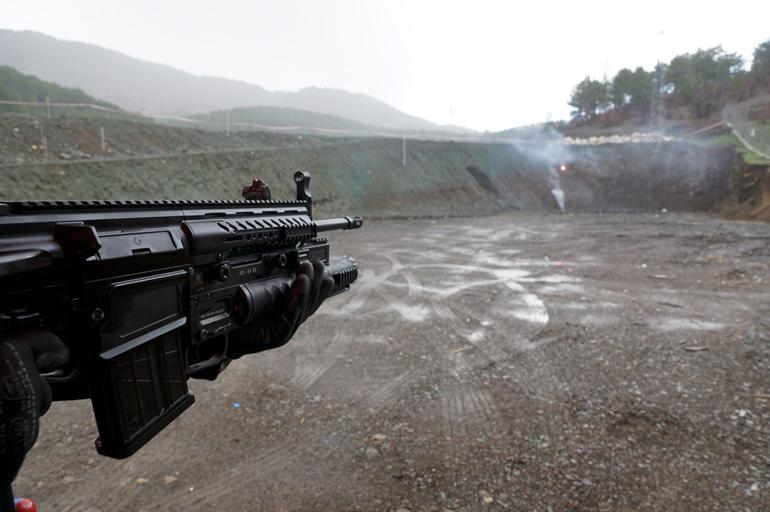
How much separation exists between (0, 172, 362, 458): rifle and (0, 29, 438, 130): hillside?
75556 mm

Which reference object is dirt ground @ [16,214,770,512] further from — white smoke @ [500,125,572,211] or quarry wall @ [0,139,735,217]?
white smoke @ [500,125,572,211]

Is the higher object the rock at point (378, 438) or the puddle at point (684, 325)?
the rock at point (378, 438)

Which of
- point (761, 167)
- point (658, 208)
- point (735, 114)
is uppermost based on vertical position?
point (735, 114)

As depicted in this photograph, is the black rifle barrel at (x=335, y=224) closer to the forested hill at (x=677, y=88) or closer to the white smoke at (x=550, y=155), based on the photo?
the white smoke at (x=550, y=155)

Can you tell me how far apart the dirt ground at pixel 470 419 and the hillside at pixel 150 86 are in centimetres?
7364

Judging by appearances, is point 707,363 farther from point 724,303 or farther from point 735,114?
point 735,114

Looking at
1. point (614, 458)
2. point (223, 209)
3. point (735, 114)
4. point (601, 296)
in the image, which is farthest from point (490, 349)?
point (735, 114)

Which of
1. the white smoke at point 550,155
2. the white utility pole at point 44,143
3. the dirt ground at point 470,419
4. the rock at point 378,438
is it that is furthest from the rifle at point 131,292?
the white smoke at point 550,155

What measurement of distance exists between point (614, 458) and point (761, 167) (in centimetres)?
2632

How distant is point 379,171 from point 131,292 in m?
22.1

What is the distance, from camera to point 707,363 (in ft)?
16.3

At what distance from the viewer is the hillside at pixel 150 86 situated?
78.5m

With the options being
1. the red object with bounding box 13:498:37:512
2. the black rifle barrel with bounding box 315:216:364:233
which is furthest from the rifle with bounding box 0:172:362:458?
the black rifle barrel with bounding box 315:216:364:233

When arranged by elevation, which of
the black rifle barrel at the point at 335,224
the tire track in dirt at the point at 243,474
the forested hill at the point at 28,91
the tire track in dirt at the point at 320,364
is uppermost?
the forested hill at the point at 28,91
